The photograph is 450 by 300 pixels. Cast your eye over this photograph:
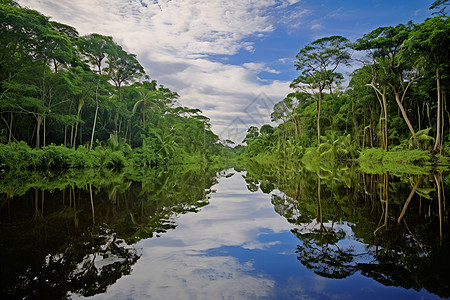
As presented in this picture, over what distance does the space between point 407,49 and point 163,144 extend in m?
21.7

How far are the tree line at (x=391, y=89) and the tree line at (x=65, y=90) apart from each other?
16614 mm

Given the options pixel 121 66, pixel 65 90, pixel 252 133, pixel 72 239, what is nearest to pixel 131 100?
pixel 121 66

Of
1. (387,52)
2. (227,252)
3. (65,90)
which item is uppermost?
(387,52)

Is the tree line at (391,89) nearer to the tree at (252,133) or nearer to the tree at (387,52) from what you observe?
the tree at (387,52)

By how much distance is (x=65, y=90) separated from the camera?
19.5 m

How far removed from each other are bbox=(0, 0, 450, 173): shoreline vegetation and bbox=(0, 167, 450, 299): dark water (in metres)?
11.1

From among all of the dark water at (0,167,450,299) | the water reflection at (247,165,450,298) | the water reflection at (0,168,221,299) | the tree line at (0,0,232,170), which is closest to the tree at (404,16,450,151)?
the water reflection at (247,165,450,298)

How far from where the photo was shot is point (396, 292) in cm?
170

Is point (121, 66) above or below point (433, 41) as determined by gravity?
above

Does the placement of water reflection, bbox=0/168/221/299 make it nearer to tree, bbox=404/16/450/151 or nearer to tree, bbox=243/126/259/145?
tree, bbox=404/16/450/151

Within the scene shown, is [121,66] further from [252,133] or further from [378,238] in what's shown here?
[252,133]

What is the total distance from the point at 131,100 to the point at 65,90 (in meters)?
10.8

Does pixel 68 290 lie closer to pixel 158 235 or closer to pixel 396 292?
pixel 158 235

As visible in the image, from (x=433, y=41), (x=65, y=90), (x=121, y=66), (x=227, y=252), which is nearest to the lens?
(x=227, y=252)
